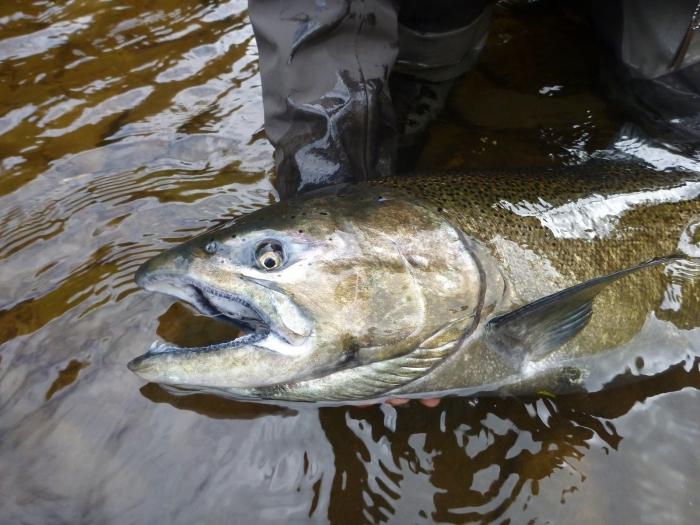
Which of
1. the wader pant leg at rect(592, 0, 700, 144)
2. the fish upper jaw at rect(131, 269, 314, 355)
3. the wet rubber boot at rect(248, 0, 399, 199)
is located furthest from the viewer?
the wader pant leg at rect(592, 0, 700, 144)

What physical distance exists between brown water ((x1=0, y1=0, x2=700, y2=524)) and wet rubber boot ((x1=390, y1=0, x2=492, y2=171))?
0.14 m

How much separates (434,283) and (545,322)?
0.44 metres

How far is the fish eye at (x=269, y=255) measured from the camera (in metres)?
1.97

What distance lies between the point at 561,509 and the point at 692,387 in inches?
32.6

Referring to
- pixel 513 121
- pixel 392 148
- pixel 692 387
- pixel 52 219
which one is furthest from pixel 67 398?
pixel 513 121

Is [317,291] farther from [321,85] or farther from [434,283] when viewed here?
[321,85]

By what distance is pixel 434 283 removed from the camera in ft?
6.89

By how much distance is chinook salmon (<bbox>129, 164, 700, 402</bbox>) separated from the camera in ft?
6.41

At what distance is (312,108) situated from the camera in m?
2.71

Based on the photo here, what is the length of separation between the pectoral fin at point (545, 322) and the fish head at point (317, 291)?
0.14 m

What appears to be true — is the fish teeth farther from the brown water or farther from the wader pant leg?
the wader pant leg

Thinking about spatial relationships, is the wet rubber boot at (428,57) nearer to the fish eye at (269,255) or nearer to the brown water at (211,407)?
the brown water at (211,407)

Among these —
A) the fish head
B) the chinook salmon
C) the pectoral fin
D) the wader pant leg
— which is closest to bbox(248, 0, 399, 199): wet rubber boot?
the chinook salmon

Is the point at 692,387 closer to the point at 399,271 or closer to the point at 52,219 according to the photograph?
the point at 399,271
